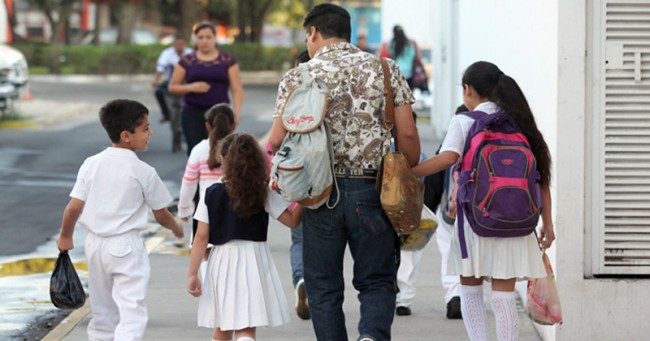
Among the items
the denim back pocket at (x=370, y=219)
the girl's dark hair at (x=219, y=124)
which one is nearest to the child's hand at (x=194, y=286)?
the denim back pocket at (x=370, y=219)

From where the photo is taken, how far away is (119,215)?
6.16 meters

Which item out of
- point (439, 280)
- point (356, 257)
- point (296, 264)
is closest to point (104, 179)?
point (356, 257)

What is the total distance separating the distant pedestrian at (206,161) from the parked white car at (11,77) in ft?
51.5

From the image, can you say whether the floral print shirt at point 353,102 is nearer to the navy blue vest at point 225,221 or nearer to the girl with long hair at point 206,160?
the navy blue vest at point 225,221

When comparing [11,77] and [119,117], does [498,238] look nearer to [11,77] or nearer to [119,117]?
[119,117]

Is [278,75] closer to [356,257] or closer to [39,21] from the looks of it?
[39,21]

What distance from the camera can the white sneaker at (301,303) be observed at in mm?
7664

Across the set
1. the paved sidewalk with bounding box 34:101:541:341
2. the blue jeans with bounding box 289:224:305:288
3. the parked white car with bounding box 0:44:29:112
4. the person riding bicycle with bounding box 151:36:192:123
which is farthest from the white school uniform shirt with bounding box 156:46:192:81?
the blue jeans with bounding box 289:224:305:288

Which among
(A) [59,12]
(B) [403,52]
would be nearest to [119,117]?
(B) [403,52]

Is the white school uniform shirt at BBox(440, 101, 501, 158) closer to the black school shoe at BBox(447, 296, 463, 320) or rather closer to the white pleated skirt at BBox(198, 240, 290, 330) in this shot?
the white pleated skirt at BBox(198, 240, 290, 330)

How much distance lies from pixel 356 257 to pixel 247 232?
24.7 inches

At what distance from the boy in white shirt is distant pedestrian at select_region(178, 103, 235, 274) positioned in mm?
1036

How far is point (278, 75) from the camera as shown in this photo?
4859 cm

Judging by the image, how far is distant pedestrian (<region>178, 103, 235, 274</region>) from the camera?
24.6ft
